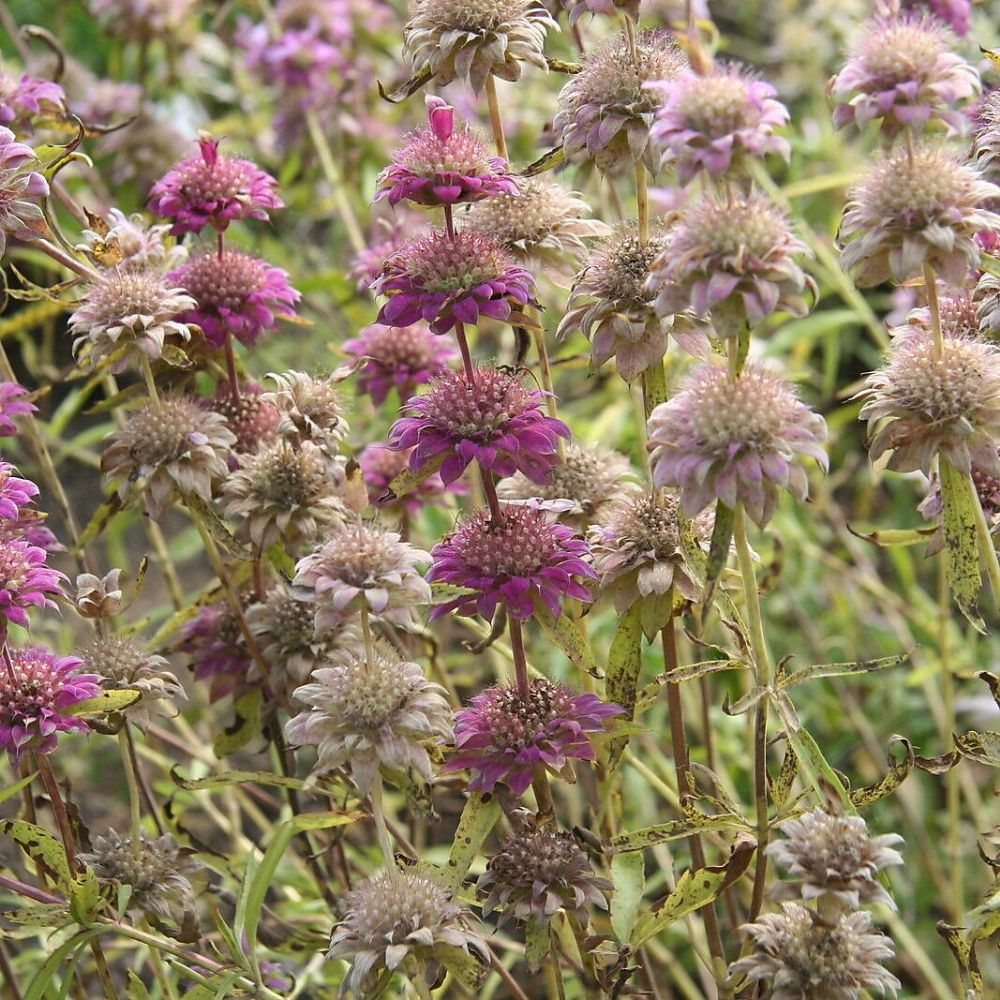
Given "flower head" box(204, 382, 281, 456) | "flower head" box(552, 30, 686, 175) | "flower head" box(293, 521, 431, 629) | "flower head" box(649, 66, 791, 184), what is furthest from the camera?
"flower head" box(204, 382, 281, 456)

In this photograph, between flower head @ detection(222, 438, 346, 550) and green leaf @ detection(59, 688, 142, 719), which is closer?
green leaf @ detection(59, 688, 142, 719)

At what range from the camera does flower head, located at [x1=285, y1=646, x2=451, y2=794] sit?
1043 millimetres

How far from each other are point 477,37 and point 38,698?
27.9 inches

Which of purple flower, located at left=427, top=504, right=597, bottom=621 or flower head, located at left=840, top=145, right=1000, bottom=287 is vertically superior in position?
flower head, located at left=840, top=145, right=1000, bottom=287

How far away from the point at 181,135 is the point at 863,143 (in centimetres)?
141

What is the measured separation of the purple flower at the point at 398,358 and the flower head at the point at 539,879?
1.90ft

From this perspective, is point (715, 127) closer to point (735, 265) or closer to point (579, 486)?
point (735, 265)

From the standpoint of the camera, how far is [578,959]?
51.9 inches

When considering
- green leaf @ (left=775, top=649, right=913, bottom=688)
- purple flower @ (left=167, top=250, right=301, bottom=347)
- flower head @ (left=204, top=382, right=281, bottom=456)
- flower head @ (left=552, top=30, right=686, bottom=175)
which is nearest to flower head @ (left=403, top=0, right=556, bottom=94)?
flower head @ (left=552, top=30, right=686, bottom=175)

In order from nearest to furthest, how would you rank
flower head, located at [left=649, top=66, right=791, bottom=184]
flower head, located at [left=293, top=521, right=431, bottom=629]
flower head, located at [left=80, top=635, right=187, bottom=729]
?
1. flower head, located at [left=649, top=66, right=791, bottom=184]
2. flower head, located at [left=293, top=521, right=431, bottom=629]
3. flower head, located at [left=80, top=635, right=187, bottom=729]

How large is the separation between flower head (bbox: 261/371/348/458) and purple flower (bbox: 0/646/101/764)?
29cm

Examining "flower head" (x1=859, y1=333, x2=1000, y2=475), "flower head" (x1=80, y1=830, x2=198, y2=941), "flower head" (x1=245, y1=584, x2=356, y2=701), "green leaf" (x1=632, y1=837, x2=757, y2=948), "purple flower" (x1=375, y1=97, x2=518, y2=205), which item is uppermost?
"purple flower" (x1=375, y1=97, x2=518, y2=205)

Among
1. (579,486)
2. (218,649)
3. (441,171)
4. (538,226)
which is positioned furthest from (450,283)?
(218,649)

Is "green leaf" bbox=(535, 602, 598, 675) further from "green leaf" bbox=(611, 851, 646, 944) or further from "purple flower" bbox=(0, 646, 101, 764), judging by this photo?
"purple flower" bbox=(0, 646, 101, 764)
